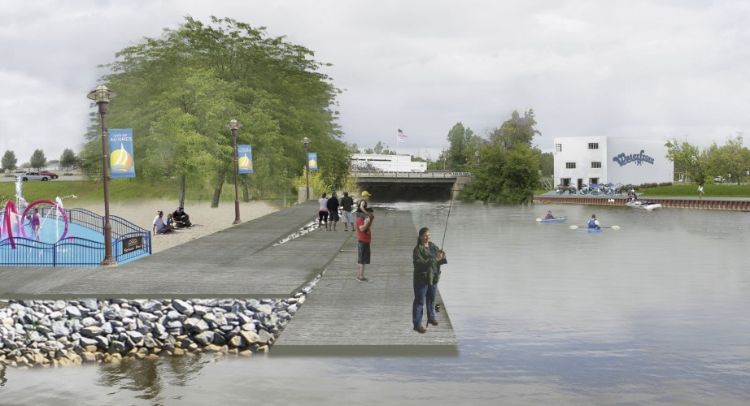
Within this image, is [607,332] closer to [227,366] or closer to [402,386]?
[402,386]

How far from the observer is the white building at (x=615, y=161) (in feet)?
439

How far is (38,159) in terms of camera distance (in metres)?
178

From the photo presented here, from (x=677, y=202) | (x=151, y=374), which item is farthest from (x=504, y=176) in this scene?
(x=151, y=374)

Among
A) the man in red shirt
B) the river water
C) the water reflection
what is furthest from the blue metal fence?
the water reflection

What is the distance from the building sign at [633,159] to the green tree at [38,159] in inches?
4886

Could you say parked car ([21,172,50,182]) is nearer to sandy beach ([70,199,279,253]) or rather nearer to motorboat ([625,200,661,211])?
sandy beach ([70,199,279,253])

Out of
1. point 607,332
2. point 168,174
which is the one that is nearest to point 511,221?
point 168,174

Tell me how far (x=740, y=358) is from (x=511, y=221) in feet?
187

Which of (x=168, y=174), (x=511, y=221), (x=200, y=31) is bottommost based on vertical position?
(x=511, y=221)

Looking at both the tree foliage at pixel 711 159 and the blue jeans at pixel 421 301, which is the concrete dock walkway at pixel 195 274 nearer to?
the blue jeans at pixel 421 301

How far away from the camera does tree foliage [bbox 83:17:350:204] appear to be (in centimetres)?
5581

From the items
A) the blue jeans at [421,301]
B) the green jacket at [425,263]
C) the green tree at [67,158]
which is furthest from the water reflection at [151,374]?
the green tree at [67,158]

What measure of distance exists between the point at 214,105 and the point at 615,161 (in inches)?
3727

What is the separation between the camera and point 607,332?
19422 mm
